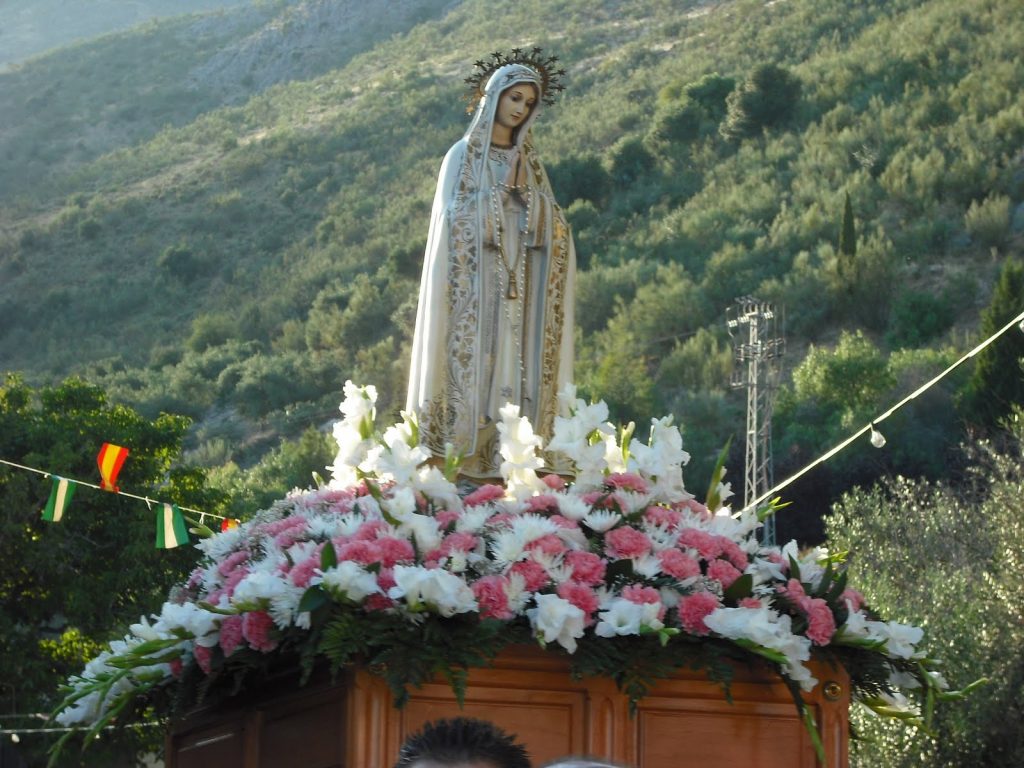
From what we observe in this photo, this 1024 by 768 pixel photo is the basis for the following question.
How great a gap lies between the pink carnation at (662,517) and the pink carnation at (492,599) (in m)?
0.78

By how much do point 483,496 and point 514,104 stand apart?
2643mm

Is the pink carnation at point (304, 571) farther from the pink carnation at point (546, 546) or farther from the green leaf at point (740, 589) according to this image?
the green leaf at point (740, 589)

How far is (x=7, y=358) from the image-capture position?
60312 millimetres

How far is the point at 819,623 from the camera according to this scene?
712 cm

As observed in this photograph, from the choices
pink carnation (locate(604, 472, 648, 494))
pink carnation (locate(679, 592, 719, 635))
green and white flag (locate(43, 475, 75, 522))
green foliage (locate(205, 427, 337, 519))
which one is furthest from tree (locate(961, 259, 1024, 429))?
pink carnation (locate(679, 592, 719, 635))

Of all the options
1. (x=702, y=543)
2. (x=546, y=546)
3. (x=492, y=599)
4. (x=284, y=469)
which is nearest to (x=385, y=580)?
(x=492, y=599)

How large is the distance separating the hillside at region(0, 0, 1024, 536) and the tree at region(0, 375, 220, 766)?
19.3 meters

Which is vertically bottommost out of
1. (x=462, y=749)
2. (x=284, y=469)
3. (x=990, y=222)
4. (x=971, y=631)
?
(x=462, y=749)

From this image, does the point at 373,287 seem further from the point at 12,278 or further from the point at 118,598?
the point at 118,598

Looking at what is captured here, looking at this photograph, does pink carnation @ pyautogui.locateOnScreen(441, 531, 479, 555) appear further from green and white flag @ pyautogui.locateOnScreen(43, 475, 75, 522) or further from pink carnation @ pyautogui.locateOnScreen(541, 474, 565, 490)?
green and white flag @ pyautogui.locateOnScreen(43, 475, 75, 522)

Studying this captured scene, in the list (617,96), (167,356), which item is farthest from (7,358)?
(617,96)

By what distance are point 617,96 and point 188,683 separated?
217 feet

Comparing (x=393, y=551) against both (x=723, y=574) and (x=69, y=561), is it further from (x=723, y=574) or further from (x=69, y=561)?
(x=69, y=561)

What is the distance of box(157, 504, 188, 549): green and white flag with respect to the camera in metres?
12.9
